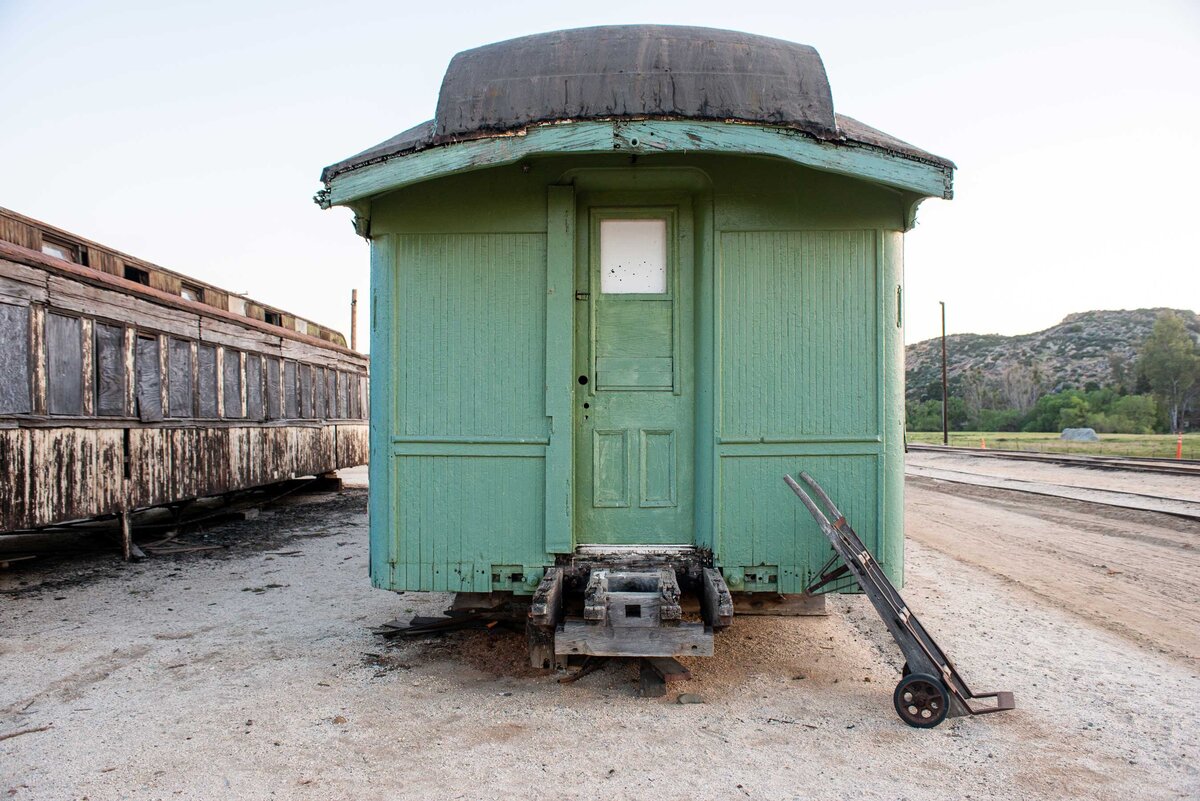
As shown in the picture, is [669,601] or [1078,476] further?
[1078,476]

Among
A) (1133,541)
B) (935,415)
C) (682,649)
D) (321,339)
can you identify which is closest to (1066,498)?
(1133,541)

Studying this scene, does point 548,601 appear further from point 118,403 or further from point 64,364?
point 118,403

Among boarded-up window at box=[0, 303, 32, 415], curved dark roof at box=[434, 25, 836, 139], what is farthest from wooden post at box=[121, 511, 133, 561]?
curved dark roof at box=[434, 25, 836, 139]

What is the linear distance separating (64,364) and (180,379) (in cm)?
228

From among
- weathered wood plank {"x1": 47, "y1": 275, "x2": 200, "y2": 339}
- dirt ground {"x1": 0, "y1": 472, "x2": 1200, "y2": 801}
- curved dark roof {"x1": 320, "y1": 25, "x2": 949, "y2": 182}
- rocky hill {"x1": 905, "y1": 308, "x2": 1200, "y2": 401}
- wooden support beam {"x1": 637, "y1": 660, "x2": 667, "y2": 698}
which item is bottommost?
dirt ground {"x1": 0, "y1": 472, "x2": 1200, "y2": 801}

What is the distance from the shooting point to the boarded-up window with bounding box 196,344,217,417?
1119 centimetres

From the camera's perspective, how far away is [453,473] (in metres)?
4.66

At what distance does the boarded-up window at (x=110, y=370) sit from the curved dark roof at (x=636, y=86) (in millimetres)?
6481

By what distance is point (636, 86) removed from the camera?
4.30 metres

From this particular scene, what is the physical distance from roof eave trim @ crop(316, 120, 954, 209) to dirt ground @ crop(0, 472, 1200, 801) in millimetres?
3051

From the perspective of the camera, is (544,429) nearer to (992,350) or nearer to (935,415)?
(935,415)

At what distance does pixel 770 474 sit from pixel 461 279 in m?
2.33

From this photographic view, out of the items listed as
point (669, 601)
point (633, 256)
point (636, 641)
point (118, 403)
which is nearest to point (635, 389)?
point (633, 256)

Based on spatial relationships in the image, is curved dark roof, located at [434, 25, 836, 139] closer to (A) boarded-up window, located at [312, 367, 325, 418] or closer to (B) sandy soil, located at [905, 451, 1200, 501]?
(A) boarded-up window, located at [312, 367, 325, 418]
